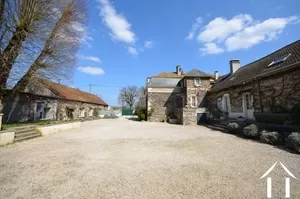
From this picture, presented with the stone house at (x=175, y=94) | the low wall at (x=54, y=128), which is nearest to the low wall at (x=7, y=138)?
the low wall at (x=54, y=128)

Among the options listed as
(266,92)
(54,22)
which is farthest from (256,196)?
(54,22)

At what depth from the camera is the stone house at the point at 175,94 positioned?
21.1m

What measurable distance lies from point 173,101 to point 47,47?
53.3ft

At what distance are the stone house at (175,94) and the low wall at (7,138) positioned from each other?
1452 cm

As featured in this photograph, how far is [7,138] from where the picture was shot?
24.8 ft

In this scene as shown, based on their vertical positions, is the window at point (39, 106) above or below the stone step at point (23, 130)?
above

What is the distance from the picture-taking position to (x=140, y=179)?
12.1ft

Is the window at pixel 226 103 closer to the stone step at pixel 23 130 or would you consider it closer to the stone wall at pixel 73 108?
the stone step at pixel 23 130

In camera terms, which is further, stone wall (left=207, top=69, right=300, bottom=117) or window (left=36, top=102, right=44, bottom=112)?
window (left=36, top=102, right=44, bottom=112)

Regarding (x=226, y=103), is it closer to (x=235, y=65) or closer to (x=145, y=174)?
→ (x=235, y=65)

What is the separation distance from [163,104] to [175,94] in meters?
2.22

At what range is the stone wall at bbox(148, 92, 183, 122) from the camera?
74.7 feet

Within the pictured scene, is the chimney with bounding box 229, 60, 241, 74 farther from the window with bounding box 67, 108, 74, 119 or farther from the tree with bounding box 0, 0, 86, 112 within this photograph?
the window with bounding box 67, 108, 74, 119

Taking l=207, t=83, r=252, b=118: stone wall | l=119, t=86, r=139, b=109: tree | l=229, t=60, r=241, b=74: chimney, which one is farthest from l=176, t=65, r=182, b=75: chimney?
l=119, t=86, r=139, b=109: tree
